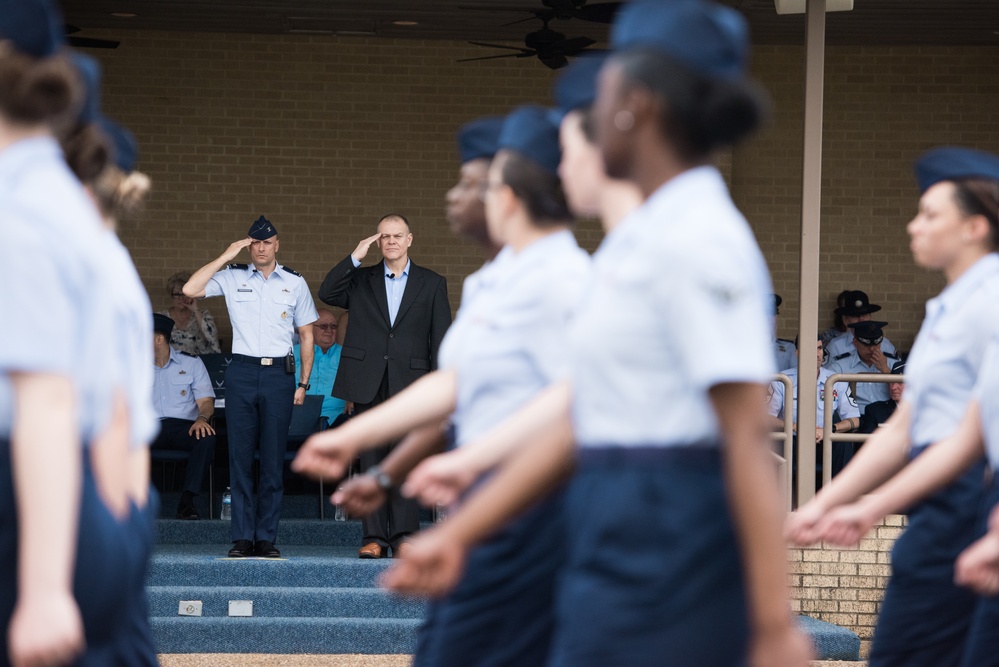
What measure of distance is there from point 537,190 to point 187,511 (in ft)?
22.6

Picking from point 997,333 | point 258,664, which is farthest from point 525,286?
point 258,664

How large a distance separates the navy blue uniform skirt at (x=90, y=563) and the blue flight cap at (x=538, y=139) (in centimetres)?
123

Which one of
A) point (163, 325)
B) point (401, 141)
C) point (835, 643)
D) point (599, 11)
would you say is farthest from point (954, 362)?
point (401, 141)

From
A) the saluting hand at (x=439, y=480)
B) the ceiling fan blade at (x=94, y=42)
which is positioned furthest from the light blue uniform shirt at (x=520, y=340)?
the ceiling fan blade at (x=94, y=42)

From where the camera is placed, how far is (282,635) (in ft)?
23.6

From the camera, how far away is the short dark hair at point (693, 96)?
1880 millimetres

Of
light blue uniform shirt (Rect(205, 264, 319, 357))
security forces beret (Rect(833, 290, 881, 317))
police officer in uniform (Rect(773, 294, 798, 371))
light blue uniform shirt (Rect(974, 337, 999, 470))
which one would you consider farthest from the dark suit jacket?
light blue uniform shirt (Rect(974, 337, 999, 470))

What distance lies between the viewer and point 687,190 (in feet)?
6.35

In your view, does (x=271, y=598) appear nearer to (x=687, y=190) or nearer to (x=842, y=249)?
(x=687, y=190)

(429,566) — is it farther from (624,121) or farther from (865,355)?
(865,355)

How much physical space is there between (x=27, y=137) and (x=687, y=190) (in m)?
0.89

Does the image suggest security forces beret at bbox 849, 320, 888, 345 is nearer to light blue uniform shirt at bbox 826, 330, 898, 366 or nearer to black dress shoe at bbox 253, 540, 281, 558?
light blue uniform shirt at bbox 826, 330, 898, 366

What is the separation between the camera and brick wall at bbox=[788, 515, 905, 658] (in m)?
7.89

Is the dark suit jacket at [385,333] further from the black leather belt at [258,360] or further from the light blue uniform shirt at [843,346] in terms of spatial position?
the light blue uniform shirt at [843,346]
